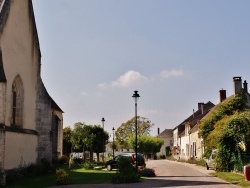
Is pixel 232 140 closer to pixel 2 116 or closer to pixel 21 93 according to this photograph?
pixel 21 93

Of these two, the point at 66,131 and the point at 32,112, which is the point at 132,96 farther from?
the point at 66,131

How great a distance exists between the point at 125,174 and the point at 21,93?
25.9 ft

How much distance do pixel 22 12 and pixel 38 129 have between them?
7.52 metres

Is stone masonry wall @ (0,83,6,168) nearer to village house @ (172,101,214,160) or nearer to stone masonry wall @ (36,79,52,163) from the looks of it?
stone masonry wall @ (36,79,52,163)

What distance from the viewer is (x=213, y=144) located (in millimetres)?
33812

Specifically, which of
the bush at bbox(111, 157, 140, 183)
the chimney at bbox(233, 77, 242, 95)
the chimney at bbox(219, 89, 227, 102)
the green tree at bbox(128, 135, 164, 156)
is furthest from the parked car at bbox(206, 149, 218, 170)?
the green tree at bbox(128, 135, 164, 156)

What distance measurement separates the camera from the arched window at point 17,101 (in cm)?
2303

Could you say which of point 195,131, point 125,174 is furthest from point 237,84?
point 125,174

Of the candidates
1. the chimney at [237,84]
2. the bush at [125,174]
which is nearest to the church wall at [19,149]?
the bush at [125,174]

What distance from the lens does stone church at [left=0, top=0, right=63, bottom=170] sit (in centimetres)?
2042

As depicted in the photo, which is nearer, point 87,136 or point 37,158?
point 37,158

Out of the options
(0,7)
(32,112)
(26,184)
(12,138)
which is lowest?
(26,184)

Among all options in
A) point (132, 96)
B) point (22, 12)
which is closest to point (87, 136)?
point (132, 96)

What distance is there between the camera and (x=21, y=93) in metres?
23.7
